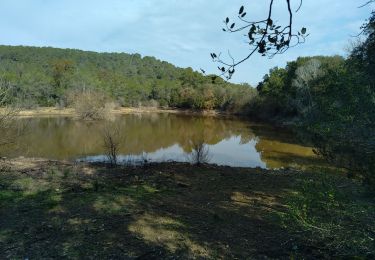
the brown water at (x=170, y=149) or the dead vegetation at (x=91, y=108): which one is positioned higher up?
the dead vegetation at (x=91, y=108)

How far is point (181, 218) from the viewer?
775 cm

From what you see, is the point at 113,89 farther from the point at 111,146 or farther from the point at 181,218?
the point at 181,218

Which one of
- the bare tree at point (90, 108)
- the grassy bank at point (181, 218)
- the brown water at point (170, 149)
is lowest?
the brown water at point (170, 149)

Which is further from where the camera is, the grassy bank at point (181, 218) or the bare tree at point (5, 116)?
the bare tree at point (5, 116)

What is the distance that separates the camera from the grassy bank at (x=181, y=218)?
4.75 meters

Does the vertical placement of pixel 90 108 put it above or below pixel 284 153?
above

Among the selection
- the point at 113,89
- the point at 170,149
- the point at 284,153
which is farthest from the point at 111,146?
the point at 113,89

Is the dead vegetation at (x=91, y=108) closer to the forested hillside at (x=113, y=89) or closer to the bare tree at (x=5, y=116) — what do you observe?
the forested hillside at (x=113, y=89)

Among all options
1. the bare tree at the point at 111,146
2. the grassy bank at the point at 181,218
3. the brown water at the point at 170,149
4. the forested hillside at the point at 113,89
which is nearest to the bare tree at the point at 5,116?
the grassy bank at the point at 181,218

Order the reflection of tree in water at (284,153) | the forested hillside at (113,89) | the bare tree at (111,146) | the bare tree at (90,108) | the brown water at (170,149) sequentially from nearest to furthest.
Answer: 1. the bare tree at (111,146)
2. the reflection of tree in water at (284,153)
3. the brown water at (170,149)
4. the bare tree at (90,108)
5. the forested hillside at (113,89)

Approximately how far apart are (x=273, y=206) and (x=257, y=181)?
3222mm

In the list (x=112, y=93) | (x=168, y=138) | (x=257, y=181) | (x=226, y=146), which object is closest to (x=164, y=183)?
(x=257, y=181)

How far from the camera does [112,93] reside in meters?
98.6

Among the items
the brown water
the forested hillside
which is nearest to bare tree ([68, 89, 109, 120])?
the forested hillside
